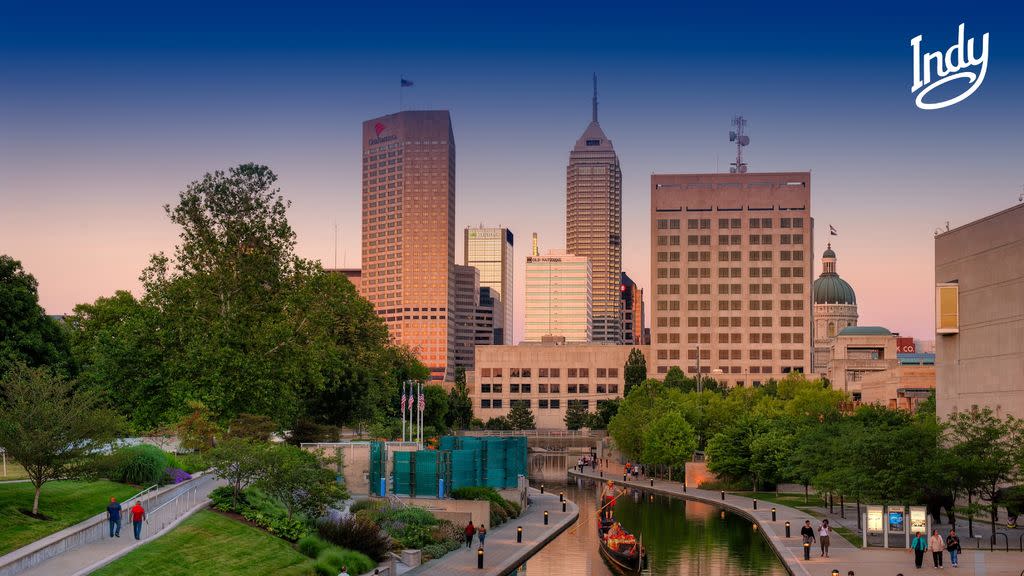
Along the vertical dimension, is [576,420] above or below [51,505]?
below

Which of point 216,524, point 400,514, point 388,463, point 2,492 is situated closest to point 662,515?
point 388,463

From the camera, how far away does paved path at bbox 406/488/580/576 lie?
158 feet

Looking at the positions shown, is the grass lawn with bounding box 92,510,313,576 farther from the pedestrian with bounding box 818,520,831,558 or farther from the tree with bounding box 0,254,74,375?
the tree with bounding box 0,254,74,375

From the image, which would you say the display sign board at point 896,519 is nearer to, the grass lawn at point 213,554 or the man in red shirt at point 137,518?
the grass lawn at point 213,554

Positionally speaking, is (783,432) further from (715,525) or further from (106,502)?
(106,502)

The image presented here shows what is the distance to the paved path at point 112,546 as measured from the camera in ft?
116

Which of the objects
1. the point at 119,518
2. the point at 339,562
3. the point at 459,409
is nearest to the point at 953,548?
the point at 339,562

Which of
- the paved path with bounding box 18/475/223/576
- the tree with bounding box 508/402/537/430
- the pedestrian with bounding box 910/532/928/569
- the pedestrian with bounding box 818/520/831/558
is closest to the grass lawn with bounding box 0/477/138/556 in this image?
the paved path with bounding box 18/475/223/576

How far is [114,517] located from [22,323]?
3423 cm

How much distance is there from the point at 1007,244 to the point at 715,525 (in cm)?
2610

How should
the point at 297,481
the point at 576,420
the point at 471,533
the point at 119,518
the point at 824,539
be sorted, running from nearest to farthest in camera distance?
the point at 119,518 < the point at 297,481 < the point at 824,539 < the point at 471,533 < the point at 576,420

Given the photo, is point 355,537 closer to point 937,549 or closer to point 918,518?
point 937,549

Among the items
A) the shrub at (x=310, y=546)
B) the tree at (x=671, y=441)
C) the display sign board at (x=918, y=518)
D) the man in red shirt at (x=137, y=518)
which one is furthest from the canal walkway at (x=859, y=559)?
the tree at (x=671, y=441)

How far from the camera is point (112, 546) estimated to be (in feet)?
128
